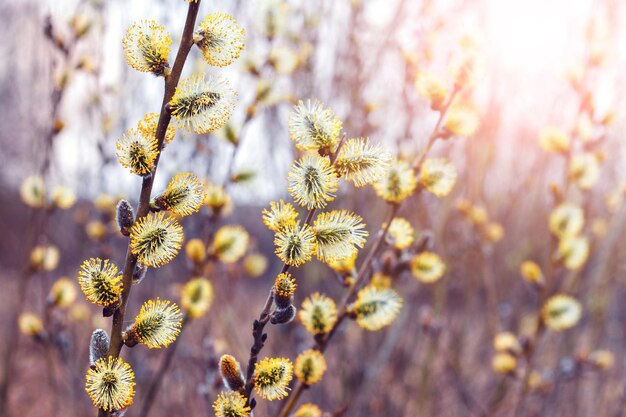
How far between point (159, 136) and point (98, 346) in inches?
15.7

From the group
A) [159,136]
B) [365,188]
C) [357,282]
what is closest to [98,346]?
[159,136]

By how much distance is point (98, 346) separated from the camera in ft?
3.14

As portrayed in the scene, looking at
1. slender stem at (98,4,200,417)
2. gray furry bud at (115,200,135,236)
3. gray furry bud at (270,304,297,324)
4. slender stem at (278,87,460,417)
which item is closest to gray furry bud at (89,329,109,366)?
slender stem at (98,4,200,417)

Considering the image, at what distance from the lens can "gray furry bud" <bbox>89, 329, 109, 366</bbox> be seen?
0.95m

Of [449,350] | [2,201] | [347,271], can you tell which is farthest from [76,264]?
[2,201]

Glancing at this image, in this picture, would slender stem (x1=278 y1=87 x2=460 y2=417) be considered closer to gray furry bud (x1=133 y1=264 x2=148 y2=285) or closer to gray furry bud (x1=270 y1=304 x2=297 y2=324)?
gray furry bud (x1=270 y1=304 x2=297 y2=324)

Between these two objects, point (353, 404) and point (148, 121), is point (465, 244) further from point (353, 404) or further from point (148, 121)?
point (148, 121)

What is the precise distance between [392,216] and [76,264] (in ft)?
9.94

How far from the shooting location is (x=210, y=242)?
1840 mm

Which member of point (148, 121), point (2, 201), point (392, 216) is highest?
point (148, 121)

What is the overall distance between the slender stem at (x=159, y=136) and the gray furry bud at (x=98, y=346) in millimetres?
14

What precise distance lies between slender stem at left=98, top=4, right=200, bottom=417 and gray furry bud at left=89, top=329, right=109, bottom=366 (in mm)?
14

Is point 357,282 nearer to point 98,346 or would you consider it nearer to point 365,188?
point 98,346

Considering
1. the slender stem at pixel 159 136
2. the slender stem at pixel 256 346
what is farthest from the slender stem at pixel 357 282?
the slender stem at pixel 159 136
